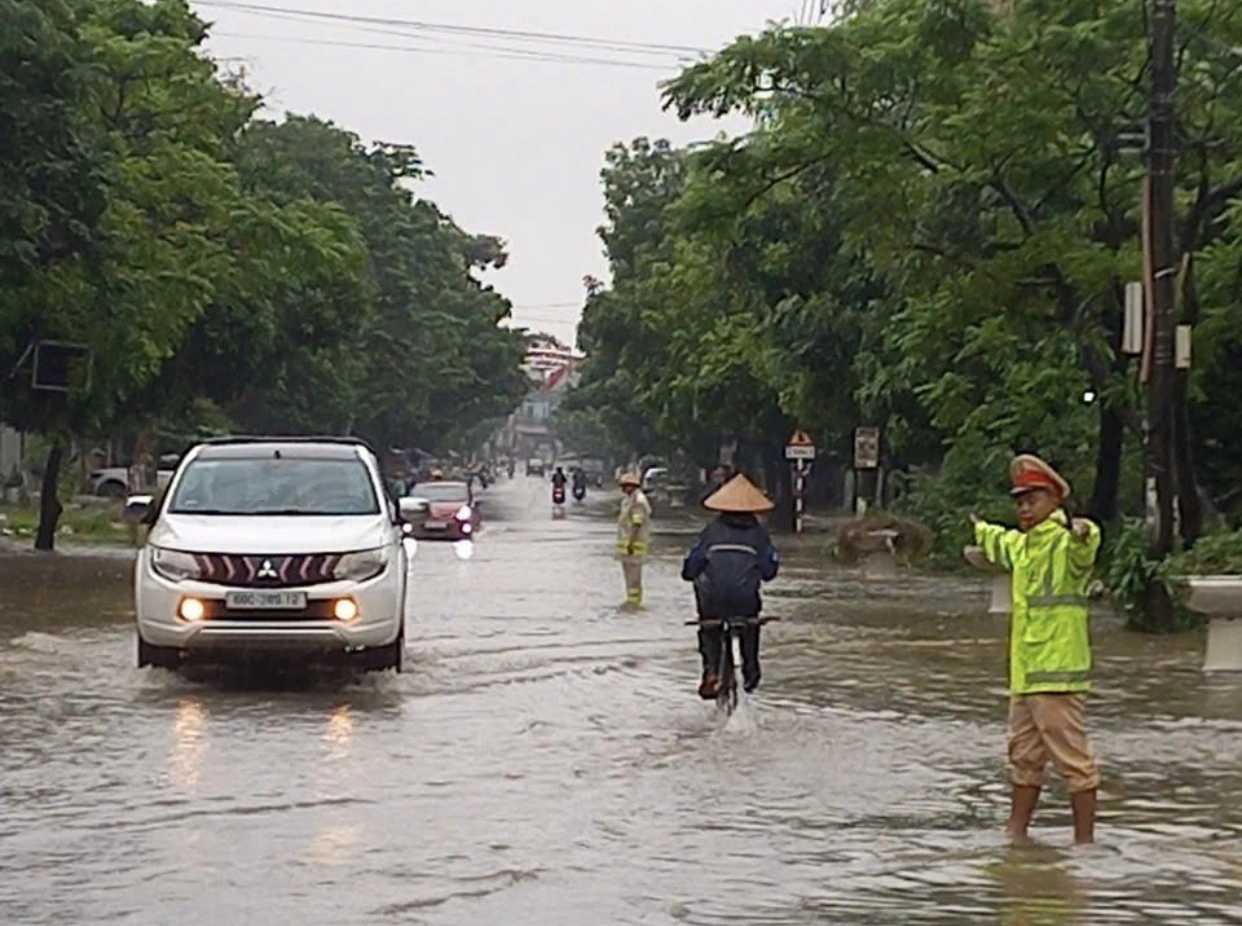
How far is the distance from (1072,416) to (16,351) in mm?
15281

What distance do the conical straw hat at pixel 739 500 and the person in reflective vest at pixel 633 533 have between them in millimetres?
10998

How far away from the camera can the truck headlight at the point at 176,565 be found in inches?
641

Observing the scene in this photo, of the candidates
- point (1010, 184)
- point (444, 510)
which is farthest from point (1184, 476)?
point (444, 510)

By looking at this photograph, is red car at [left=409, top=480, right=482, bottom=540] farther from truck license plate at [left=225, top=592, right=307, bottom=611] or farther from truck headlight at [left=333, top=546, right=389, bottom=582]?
truck license plate at [left=225, top=592, right=307, bottom=611]

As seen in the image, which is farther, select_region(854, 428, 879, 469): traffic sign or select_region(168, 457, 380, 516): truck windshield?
select_region(854, 428, 879, 469): traffic sign

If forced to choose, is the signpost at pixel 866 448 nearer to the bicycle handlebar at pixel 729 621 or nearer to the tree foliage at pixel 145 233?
the tree foliage at pixel 145 233

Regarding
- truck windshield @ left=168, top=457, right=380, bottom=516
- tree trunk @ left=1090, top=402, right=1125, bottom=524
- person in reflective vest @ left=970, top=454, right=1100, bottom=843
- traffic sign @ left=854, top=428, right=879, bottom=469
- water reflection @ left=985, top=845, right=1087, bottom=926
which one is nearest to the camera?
water reflection @ left=985, top=845, right=1087, bottom=926

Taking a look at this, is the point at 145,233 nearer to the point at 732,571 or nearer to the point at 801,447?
the point at 801,447

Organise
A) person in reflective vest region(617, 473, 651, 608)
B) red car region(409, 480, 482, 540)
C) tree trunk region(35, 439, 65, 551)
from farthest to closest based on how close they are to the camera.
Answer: red car region(409, 480, 482, 540), tree trunk region(35, 439, 65, 551), person in reflective vest region(617, 473, 651, 608)

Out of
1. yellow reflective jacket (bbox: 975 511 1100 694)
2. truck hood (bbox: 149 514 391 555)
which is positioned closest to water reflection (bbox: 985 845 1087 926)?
yellow reflective jacket (bbox: 975 511 1100 694)

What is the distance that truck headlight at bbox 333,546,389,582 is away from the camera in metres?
16.4

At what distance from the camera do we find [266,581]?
1623cm

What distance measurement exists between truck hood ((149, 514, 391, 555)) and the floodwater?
1072 millimetres

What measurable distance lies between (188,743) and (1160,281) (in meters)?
10.8
